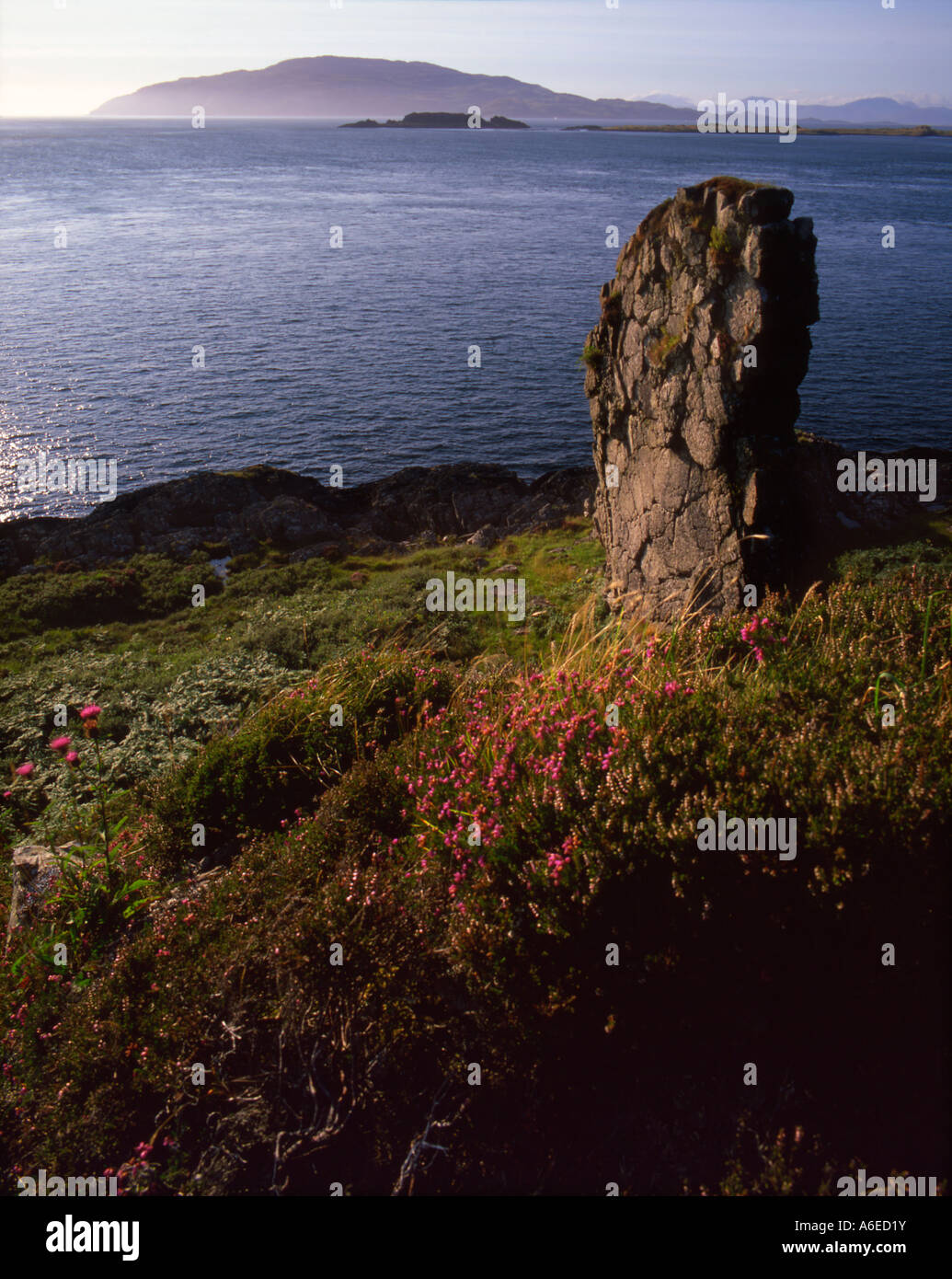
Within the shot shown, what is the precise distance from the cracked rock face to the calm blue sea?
23698 mm

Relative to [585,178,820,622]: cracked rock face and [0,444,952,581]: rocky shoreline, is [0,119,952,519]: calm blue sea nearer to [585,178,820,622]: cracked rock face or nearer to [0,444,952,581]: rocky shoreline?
[0,444,952,581]: rocky shoreline

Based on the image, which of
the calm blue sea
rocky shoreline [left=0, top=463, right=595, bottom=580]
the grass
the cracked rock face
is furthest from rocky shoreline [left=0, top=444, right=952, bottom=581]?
the grass

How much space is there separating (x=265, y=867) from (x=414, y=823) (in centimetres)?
135

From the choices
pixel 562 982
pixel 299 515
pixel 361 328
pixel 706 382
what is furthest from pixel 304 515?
pixel 361 328

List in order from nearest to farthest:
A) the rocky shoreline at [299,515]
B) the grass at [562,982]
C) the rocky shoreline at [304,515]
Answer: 1. the grass at [562,982]
2. the rocky shoreline at [304,515]
3. the rocky shoreline at [299,515]

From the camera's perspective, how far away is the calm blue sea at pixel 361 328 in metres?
43.9

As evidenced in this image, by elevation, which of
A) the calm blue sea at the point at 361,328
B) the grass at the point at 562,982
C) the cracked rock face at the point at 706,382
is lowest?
the grass at the point at 562,982

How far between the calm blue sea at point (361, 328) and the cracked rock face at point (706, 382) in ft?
77.7

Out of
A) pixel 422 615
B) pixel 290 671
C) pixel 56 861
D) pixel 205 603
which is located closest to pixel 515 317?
pixel 205 603

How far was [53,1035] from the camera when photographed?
576cm

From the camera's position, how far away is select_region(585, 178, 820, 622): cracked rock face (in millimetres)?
12727

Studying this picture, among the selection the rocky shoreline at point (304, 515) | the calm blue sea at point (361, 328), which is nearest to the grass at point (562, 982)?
the rocky shoreline at point (304, 515)

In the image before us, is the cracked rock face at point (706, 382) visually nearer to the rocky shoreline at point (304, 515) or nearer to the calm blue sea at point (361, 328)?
the rocky shoreline at point (304, 515)
